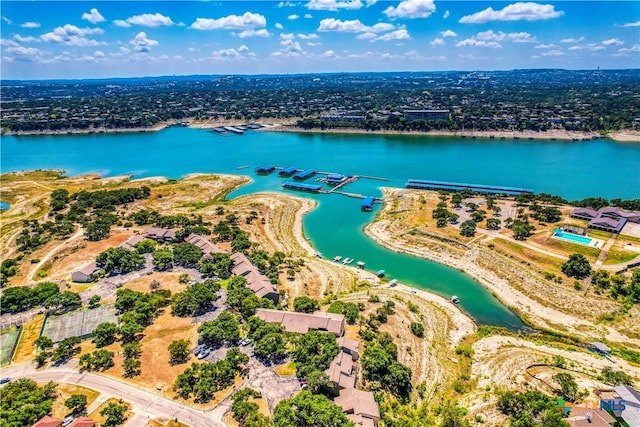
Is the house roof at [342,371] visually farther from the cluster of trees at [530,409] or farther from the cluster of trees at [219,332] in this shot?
the cluster of trees at [530,409]

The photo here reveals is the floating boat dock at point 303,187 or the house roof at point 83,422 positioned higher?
the floating boat dock at point 303,187

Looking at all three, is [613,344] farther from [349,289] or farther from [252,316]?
[252,316]

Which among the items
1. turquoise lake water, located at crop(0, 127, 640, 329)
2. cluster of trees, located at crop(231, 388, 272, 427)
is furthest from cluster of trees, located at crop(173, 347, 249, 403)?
turquoise lake water, located at crop(0, 127, 640, 329)

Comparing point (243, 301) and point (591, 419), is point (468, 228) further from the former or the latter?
point (243, 301)

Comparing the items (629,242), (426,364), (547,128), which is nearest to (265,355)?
(426,364)

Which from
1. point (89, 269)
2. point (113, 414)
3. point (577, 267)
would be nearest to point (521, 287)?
point (577, 267)

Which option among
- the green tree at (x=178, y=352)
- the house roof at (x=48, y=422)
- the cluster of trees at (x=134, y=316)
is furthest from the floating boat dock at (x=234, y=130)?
the house roof at (x=48, y=422)
